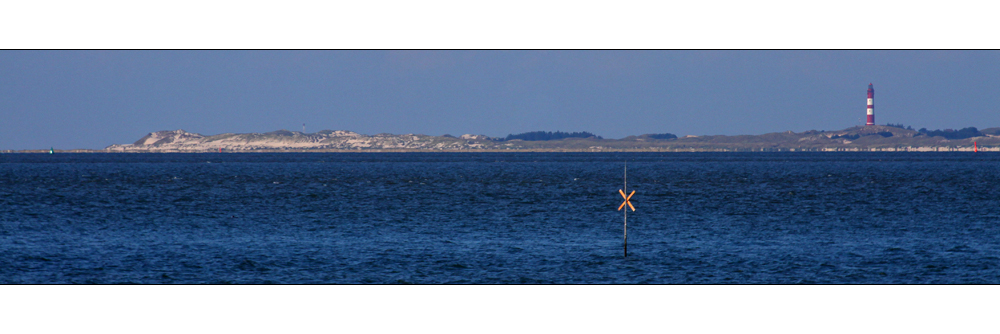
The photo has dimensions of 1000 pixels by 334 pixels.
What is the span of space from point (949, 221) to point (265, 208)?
51208 mm

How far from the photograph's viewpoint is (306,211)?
68938mm

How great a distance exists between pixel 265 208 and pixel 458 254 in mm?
34446

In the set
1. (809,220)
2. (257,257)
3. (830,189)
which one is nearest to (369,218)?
(257,257)

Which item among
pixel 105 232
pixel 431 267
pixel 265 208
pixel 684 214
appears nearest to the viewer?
pixel 431 267

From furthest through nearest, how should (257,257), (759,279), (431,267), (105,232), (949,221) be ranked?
(949,221)
(105,232)
(257,257)
(431,267)
(759,279)

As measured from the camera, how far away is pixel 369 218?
6222 cm

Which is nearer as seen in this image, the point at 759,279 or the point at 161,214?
the point at 759,279

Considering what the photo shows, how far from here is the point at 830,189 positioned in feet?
325

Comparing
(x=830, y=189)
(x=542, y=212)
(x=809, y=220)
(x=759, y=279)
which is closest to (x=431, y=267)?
(x=759, y=279)

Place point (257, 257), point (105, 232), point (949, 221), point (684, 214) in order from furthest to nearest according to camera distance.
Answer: point (684, 214), point (949, 221), point (105, 232), point (257, 257)

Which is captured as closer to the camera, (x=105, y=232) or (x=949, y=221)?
(x=105, y=232)

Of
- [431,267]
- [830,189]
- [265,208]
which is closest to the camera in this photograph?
[431,267]

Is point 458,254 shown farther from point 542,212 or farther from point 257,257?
point 542,212

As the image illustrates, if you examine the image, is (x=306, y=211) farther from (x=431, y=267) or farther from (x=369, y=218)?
(x=431, y=267)
